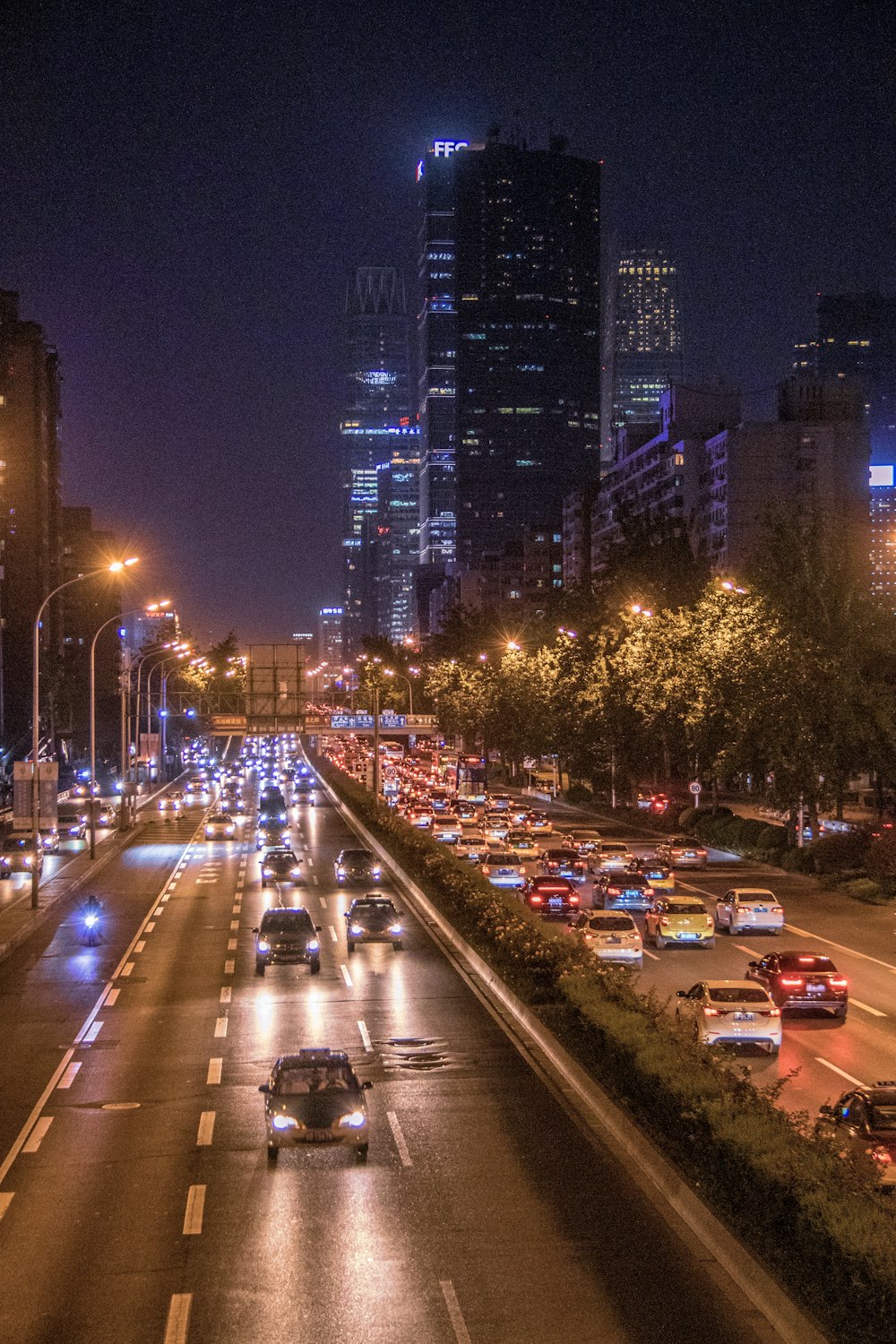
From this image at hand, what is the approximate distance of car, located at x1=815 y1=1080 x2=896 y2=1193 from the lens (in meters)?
16.4

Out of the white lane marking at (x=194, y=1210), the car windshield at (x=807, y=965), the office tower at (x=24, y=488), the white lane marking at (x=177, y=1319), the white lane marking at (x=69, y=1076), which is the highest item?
the office tower at (x=24, y=488)

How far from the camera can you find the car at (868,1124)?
645 inches

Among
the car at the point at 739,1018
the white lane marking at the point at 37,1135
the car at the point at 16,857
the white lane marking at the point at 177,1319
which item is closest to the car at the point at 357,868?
the car at the point at 16,857

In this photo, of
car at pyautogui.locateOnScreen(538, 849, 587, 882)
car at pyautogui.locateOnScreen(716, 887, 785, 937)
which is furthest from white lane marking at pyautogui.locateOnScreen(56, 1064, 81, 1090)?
car at pyautogui.locateOnScreen(538, 849, 587, 882)

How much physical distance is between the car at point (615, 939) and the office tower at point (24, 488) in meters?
119

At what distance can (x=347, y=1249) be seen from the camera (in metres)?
15.3

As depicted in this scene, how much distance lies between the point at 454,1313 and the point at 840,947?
1104 inches

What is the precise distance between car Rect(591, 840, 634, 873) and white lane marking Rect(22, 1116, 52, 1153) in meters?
35.8

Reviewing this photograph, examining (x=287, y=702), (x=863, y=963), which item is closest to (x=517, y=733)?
(x=287, y=702)

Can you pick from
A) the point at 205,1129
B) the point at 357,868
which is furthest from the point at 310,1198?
the point at 357,868

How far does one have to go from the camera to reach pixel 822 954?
3550cm

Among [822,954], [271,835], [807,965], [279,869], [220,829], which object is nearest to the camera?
[807,965]

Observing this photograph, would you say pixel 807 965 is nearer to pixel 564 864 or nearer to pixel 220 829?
pixel 564 864

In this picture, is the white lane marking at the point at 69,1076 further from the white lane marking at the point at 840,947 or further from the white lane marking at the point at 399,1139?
the white lane marking at the point at 840,947
